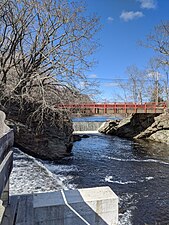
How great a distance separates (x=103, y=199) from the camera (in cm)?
327

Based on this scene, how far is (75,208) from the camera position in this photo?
3.16m

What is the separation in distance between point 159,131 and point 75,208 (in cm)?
1896

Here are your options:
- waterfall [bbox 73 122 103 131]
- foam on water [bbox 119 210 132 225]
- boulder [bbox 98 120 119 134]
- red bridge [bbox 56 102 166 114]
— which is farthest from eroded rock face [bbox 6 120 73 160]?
waterfall [bbox 73 122 103 131]

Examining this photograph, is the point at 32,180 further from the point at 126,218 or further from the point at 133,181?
the point at 133,181

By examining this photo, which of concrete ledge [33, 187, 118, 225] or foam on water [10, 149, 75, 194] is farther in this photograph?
foam on water [10, 149, 75, 194]

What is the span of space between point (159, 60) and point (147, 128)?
315 inches

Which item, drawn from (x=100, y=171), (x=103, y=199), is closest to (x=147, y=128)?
(x=100, y=171)

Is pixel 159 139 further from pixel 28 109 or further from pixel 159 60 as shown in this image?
pixel 28 109

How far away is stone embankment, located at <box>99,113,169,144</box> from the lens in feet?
65.5

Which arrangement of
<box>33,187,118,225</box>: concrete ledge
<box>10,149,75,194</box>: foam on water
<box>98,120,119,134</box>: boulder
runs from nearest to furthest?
<box>33,187,118,225</box>: concrete ledge
<box>10,149,75,194</box>: foam on water
<box>98,120,119,134</box>: boulder

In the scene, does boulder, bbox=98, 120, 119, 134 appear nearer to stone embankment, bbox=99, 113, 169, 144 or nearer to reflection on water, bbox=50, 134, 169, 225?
stone embankment, bbox=99, 113, 169, 144

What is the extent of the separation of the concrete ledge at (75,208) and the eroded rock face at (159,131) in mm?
16622

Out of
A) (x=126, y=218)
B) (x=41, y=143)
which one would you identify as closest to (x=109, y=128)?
(x=41, y=143)

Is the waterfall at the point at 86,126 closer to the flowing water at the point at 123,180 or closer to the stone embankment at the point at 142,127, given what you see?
the stone embankment at the point at 142,127
